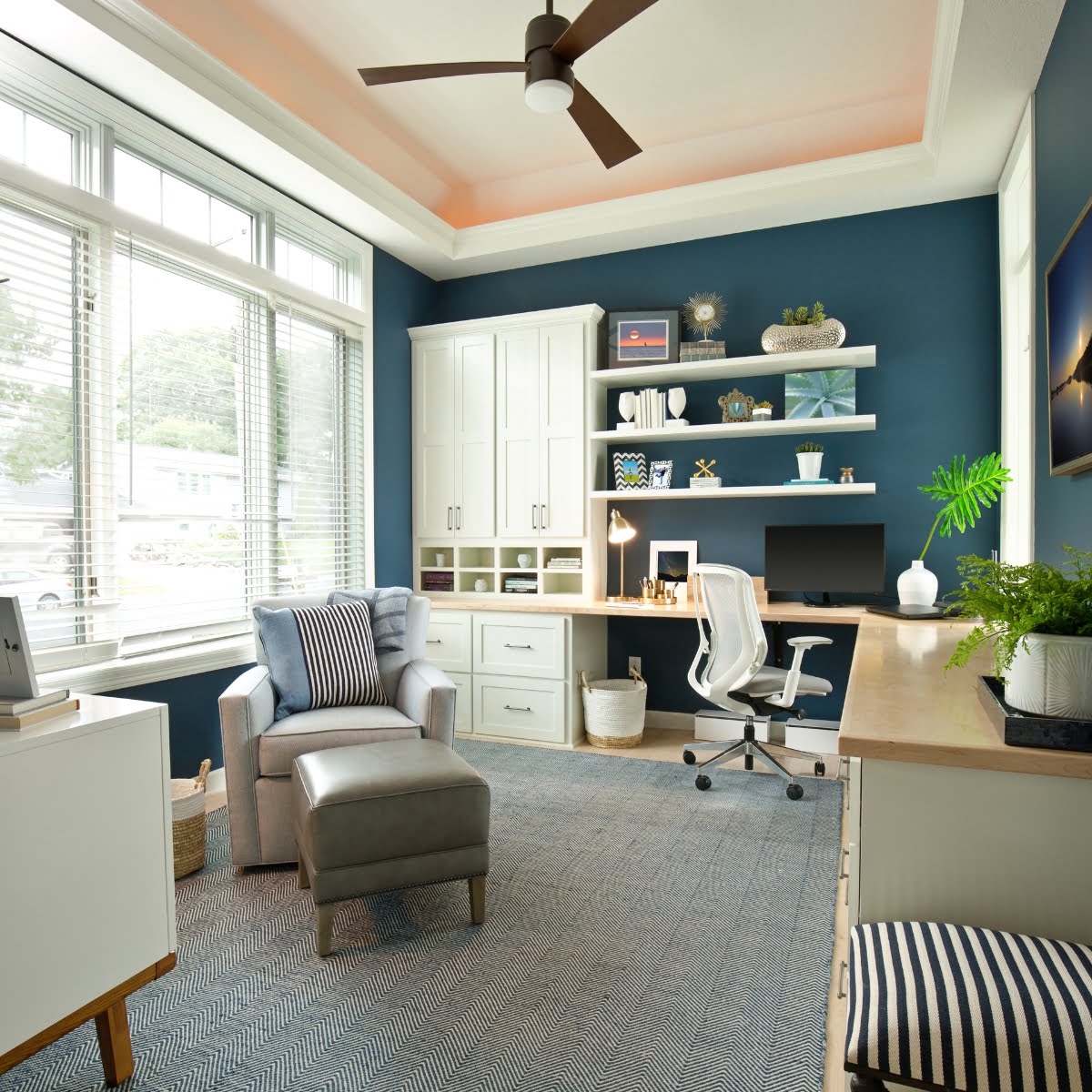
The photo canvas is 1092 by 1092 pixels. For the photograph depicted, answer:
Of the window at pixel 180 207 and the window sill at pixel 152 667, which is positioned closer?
the window sill at pixel 152 667

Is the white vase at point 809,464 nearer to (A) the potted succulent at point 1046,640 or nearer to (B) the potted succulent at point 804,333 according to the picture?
(B) the potted succulent at point 804,333

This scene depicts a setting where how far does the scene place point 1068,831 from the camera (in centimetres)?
121

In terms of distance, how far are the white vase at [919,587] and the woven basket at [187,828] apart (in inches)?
120

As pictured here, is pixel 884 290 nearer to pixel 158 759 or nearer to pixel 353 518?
pixel 353 518

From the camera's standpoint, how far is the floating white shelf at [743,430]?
388 cm

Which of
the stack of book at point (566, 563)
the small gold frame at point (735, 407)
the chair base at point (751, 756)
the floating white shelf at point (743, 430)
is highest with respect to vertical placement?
the small gold frame at point (735, 407)

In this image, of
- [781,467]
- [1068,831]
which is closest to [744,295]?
[781,467]

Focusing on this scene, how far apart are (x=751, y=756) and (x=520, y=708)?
4.14 feet

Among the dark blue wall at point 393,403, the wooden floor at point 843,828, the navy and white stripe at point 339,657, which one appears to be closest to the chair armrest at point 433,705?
the navy and white stripe at point 339,657

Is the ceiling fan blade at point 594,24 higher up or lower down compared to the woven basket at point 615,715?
higher up

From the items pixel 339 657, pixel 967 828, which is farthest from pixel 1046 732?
pixel 339 657

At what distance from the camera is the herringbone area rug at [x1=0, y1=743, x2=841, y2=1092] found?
1630 mm

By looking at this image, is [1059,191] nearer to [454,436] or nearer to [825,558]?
[825,558]

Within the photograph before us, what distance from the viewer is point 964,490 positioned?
3.66 m
